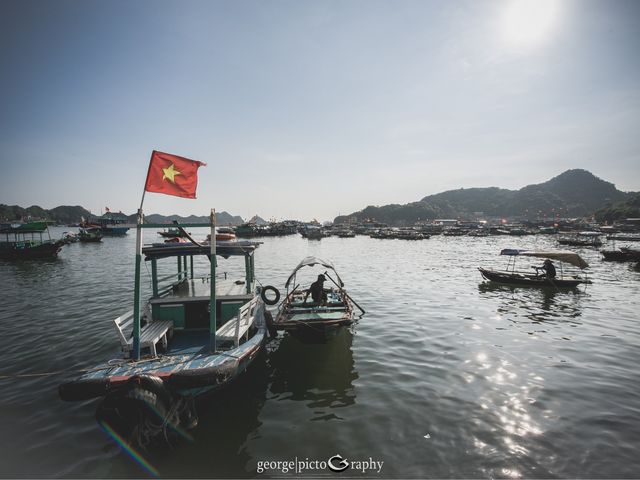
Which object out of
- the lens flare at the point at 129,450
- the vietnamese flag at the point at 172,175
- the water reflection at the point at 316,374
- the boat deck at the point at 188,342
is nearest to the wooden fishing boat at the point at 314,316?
the water reflection at the point at 316,374

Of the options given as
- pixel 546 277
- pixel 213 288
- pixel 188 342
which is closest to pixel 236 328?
pixel 213 288

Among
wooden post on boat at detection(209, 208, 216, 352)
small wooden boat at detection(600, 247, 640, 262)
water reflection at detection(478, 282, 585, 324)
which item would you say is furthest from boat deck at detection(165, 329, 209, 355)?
small wooden boat at detection(600, 247, 640, 262)

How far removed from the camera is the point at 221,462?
6195 mm

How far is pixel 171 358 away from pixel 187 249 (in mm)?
3707

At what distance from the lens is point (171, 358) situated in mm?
7754

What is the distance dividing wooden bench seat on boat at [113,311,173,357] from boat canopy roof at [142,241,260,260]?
6.83 ft

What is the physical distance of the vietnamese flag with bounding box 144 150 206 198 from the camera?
23.7 ft

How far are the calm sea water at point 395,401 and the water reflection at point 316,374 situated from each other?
55 mm

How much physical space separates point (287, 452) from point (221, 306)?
544 centimetres

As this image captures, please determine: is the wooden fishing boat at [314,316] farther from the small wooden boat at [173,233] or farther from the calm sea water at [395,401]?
the small wooden boat at [173,233]

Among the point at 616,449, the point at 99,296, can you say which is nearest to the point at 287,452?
the point at 616,449

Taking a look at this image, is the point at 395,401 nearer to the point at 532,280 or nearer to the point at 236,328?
the point at 236,328

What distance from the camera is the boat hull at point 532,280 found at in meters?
21.8

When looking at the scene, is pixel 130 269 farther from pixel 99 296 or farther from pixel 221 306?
pixel 221 306
